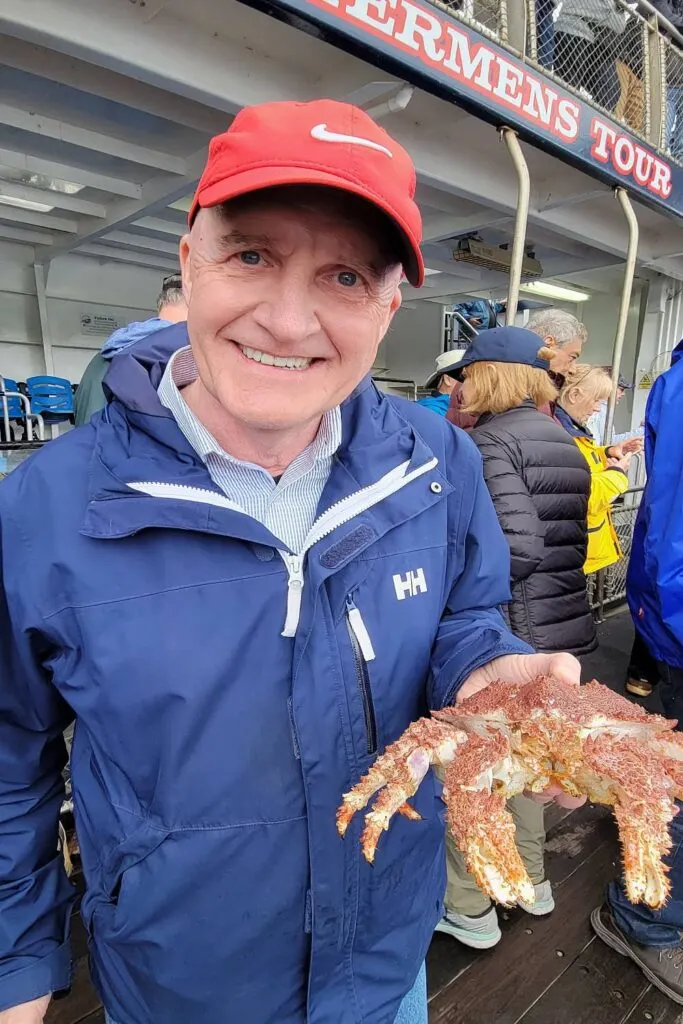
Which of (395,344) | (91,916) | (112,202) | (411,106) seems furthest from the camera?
(395,344)

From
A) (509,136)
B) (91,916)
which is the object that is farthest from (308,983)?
(509,136)

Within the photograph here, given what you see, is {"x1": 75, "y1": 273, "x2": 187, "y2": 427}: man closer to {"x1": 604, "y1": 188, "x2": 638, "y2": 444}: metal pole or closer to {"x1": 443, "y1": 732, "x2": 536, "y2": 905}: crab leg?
{"x1": 443, "y1": 732, "x2": 536, "y2": 905}: crab leg

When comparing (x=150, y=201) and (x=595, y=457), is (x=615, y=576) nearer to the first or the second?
(x=595, y=457)

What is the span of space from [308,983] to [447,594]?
2.33 ft

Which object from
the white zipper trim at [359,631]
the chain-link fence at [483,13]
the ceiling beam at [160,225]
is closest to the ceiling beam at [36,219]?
the ceiling beam at [160,225]

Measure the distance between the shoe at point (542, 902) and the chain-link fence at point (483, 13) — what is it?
404cm

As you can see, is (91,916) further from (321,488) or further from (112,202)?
(112,202)

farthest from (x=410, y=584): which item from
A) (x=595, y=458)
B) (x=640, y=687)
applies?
(x=640, y=687)

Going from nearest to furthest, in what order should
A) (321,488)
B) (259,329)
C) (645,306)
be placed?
(259,329), (321,488), (645,306)

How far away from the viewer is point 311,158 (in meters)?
0.79

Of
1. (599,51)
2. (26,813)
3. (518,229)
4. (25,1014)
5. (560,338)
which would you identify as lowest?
(25,1014)

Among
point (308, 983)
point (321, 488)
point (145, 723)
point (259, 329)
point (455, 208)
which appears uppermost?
point (455, 208)

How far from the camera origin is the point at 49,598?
88 centimetres

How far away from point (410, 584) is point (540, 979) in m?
1.83
